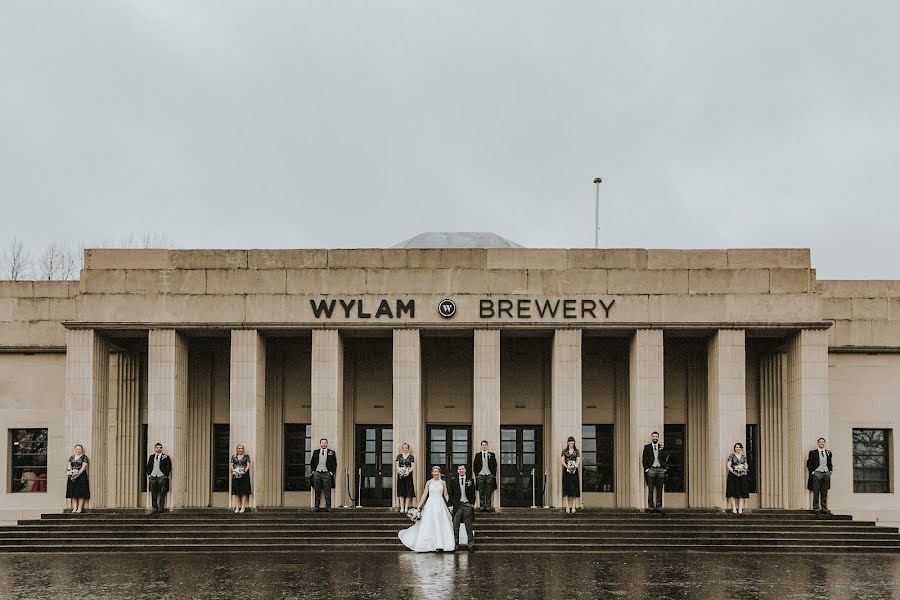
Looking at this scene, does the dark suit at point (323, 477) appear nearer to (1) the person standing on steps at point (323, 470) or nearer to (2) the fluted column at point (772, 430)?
(1) the person standing on steps at point (323, 470)

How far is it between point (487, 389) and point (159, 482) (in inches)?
356

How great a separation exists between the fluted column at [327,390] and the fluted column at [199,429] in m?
4.97

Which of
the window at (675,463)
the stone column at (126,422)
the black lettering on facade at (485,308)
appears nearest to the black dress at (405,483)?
the black lettering on facade at (485,308)

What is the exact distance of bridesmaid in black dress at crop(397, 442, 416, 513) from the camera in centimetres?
2848

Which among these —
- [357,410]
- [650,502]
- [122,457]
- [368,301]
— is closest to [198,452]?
[122,457]

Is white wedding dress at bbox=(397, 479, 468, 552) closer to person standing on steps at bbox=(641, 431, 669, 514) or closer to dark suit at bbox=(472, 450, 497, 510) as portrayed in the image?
dark suit at bbox=(472, 450, 497, 510)

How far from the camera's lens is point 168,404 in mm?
29875

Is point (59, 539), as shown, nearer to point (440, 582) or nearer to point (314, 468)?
point (314, 468)

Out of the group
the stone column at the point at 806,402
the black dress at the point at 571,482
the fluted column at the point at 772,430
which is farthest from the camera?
the fluted column at the point at 772,430

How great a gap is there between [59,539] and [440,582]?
11.9m

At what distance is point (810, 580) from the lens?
18.8 m

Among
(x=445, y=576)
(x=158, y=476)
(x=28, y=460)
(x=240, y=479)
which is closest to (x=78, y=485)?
(x=158, y=476)

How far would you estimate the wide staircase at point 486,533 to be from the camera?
25047 millimetres

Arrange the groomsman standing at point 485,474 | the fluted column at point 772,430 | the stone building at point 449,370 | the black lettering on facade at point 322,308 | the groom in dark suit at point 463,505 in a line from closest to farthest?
the groom in dark suit at point 463,505 → the groomsman standing at point 485,474 → the stone building at point 449,370 → the black lettering on facade at point 322,308 → the fluted column at point 772,430
